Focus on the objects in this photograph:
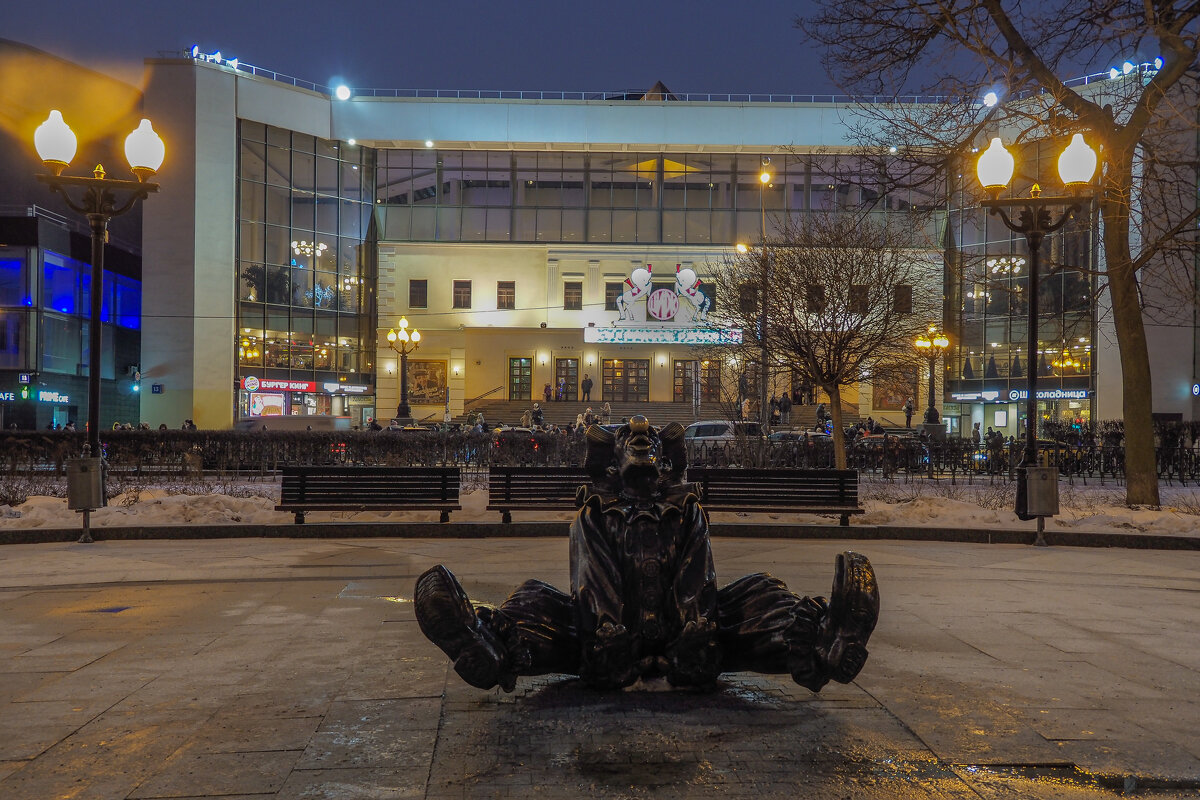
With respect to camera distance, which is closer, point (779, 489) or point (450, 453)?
point (779, 489)

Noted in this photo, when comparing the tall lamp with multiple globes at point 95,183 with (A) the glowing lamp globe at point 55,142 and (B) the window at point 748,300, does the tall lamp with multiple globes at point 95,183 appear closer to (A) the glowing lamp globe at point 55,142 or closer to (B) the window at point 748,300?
(A) the glowing lamp globe at point 55,142

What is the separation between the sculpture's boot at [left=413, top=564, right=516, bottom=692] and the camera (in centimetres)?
415

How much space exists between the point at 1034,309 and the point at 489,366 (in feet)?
146

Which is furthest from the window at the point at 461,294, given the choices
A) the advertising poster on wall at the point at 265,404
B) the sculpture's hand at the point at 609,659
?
the sculpture's hand at the point at 609,659

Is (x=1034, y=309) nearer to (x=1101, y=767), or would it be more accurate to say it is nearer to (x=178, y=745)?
(x=1101, y=767)

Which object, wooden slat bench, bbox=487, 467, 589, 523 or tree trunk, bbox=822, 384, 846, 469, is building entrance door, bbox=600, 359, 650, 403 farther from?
wooden slat bench, bbox=487, 467, 589, 523

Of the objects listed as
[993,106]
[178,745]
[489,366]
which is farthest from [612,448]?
[489,366]

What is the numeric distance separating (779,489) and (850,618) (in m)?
10.5

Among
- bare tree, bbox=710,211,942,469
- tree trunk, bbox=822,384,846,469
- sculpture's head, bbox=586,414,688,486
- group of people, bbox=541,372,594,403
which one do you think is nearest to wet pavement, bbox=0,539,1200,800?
sculpture's head, bbox=586,414,688,486

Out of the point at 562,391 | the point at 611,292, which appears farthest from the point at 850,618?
the point at 611,292

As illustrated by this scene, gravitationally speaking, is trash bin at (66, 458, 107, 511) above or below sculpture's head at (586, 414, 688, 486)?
below

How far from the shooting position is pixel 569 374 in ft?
188

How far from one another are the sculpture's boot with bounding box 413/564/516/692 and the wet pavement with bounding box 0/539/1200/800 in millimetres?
381

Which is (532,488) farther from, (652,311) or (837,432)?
(652,311)
